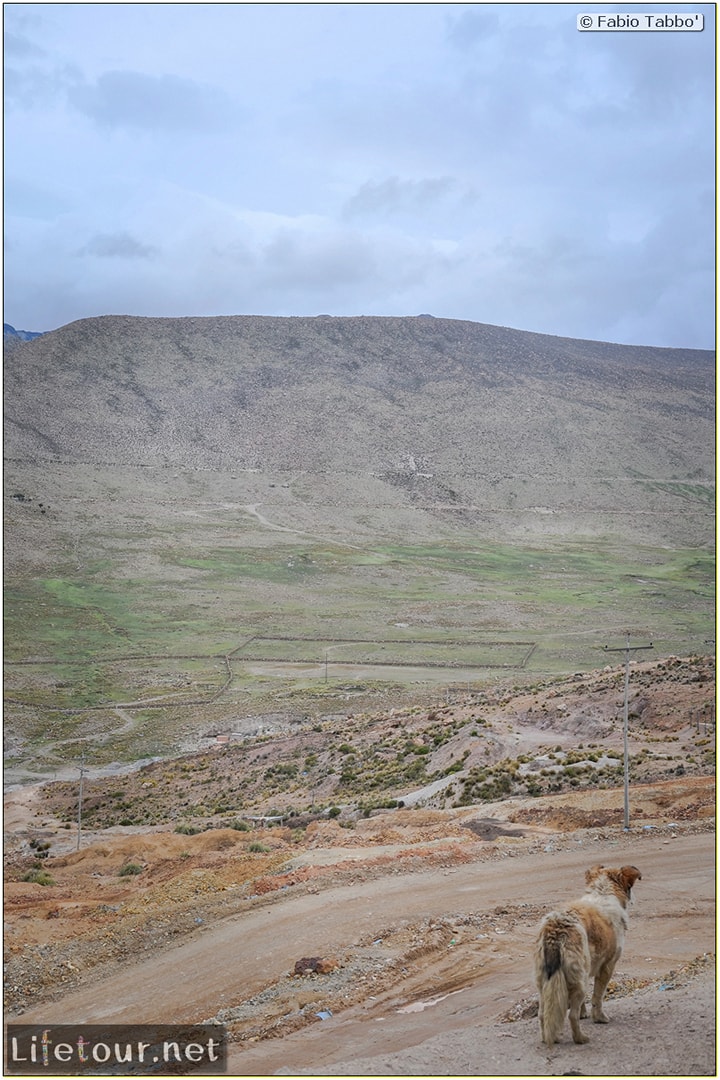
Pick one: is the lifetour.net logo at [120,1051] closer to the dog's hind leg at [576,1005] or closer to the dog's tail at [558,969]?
the dog's tail at [558,969]

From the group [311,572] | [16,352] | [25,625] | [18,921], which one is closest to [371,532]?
[311,572]

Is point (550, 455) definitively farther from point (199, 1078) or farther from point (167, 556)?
point (199, 1078)

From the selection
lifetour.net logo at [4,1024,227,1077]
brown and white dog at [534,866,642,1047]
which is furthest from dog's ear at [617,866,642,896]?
lifetour.net logo at [4,1024,227,1077]

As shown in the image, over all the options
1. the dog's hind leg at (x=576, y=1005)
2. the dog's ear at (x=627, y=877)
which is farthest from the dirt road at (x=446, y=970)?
the dog's ear at (x=627, y=877)

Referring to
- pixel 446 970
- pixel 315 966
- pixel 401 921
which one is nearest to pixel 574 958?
pixel 446 970
